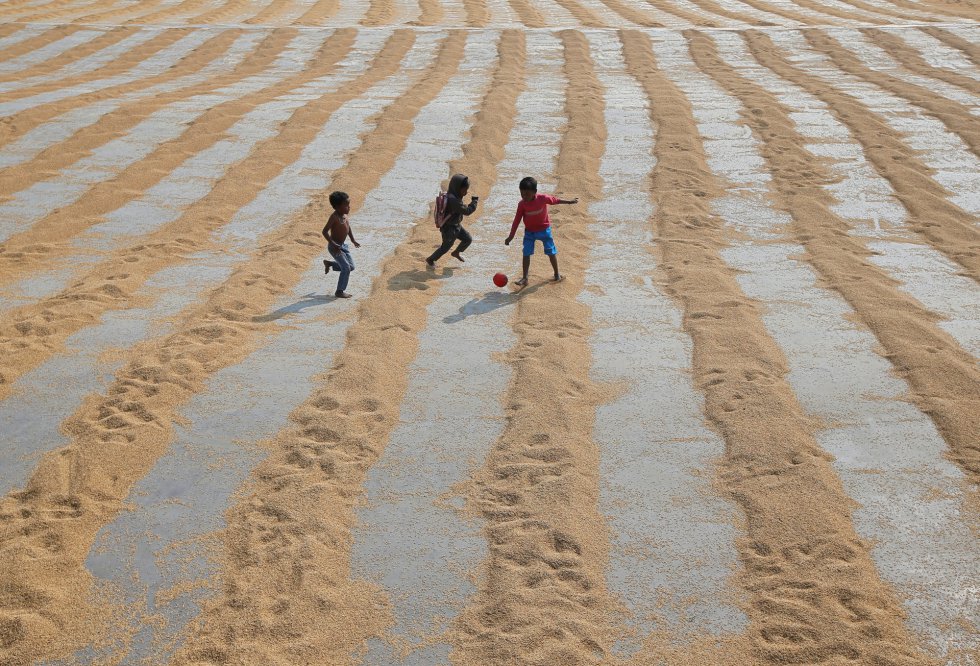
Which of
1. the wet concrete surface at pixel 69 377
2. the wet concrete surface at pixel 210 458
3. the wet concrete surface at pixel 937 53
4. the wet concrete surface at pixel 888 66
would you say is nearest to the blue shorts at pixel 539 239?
the wet concrete surface at pixel 210 458

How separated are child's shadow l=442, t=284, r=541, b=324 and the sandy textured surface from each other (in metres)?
0.05

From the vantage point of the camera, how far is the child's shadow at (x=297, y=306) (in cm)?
740

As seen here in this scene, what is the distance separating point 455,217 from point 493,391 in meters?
2.72

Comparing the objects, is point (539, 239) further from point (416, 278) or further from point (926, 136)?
point (926, 136)

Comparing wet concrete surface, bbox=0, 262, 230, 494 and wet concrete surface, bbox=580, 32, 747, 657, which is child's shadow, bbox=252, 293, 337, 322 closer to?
wet concrete surface, bbox=0, 262, 230, 494

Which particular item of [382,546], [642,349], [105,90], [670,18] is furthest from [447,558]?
[670,18]

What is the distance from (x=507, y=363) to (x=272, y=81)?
41.0 feet

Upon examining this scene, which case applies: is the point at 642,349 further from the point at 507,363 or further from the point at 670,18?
the point at 670,18

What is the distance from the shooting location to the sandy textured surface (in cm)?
409

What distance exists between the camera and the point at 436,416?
5.82 m

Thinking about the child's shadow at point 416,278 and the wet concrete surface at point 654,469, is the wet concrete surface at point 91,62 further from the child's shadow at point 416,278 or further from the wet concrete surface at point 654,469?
the wet concrete surface at point 654,469

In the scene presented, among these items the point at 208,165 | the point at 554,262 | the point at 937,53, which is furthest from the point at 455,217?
the point at 937,53

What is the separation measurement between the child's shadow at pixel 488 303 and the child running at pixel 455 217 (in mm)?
786

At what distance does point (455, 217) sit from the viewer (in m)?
8.40
